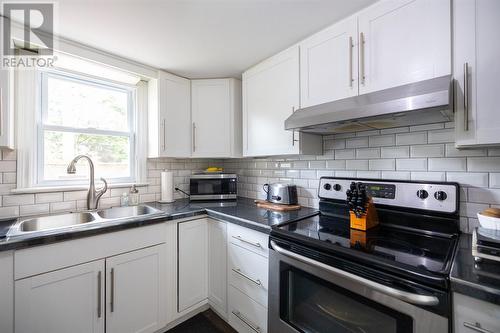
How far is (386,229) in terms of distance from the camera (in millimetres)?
1341

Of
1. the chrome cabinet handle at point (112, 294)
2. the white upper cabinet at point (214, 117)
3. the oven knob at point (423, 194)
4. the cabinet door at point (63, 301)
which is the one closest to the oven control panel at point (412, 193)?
the oven knob at point (423, 194)

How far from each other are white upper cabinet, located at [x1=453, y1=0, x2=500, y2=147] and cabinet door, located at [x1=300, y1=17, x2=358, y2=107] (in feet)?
1.49

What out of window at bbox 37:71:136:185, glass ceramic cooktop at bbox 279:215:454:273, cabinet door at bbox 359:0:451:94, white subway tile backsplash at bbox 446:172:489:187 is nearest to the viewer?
glass ceramic cooktop at bbox 279:215:454:273

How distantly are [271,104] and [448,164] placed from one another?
1215 millimetres

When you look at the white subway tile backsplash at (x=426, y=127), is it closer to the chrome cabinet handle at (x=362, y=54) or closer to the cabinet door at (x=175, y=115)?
the chrome cabinet handle at (x=362, y=54)

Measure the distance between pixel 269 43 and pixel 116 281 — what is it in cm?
199

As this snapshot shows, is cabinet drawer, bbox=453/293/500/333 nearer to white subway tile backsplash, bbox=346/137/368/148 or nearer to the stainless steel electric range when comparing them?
the stainless steel electric range

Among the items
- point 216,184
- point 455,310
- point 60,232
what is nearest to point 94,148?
point 60,232

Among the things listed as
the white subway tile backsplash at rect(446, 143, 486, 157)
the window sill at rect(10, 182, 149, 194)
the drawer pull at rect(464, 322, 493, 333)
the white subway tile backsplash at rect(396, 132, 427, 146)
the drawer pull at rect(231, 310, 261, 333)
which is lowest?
the drawer pull at rect(231, 310, 261, 333)

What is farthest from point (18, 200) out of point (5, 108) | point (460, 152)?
point (460, 152)

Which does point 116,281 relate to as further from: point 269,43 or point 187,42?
point 269,43

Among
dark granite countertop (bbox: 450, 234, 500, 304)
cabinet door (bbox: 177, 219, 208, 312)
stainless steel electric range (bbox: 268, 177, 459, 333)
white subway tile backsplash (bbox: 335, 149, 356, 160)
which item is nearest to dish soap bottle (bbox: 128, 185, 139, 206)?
cabinet door (bbox: 177, 219, 208, 312)

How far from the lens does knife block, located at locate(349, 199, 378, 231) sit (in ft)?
4.21

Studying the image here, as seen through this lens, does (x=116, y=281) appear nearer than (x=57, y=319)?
No
